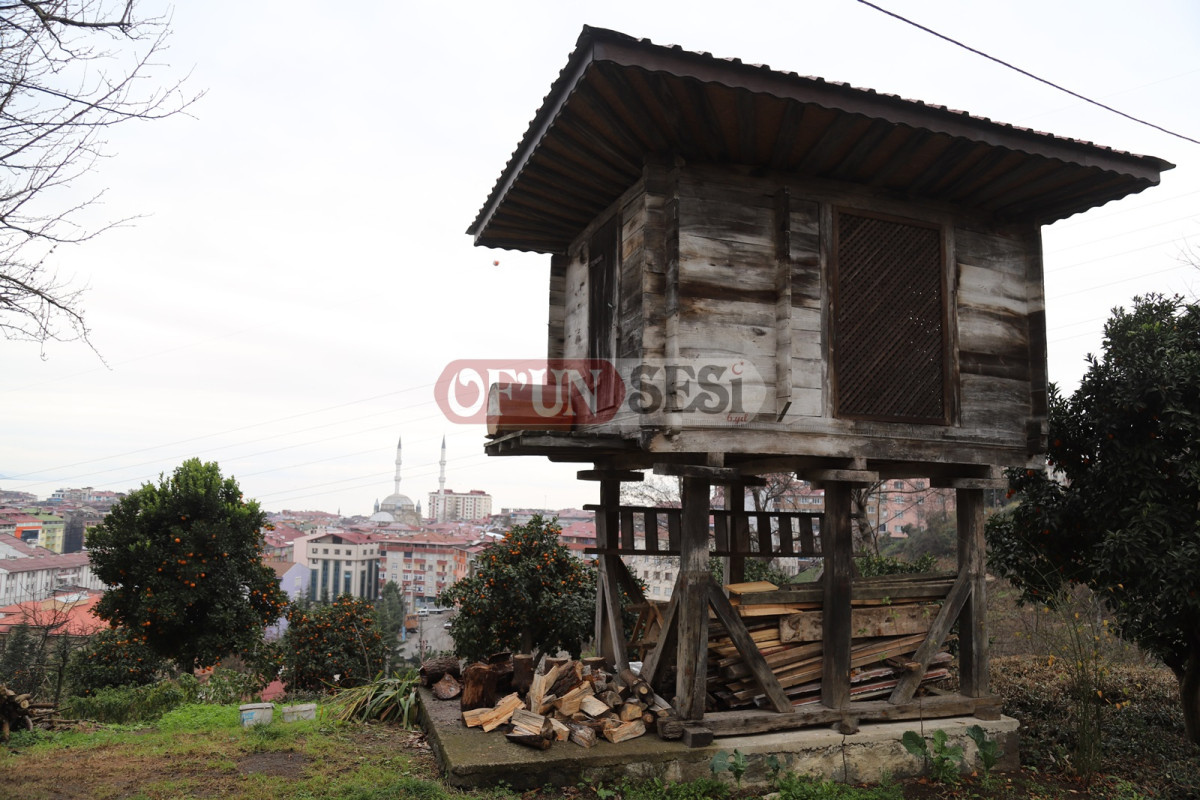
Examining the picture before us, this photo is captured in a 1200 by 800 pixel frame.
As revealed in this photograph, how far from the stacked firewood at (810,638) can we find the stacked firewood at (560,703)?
2.42ft

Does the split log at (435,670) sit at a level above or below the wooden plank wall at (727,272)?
below

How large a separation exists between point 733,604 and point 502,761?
246cm

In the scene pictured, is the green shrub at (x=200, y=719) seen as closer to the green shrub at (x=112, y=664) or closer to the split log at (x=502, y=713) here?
the split log at (x=502, y=713)

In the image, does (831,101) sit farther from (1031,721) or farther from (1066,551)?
(1031,721)

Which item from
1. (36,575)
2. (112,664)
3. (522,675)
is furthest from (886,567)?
(36,575)

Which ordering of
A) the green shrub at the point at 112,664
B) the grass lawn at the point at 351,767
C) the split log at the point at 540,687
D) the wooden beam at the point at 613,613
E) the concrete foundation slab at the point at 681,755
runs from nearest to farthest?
the grass lawn at the point at 351,767 → the concrete foundation slab at the point at 681,755 → the split log at the point at 540,687 → the wooden beam at the point at 613,613 → the green shrub at the point at 112,664

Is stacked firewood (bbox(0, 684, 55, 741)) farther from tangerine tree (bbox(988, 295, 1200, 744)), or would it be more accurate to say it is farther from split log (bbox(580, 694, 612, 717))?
tangerine tree (bbox(988, 295, 1200, 744))

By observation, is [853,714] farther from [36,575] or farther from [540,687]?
[36,575]

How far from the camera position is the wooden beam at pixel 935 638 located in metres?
7.03

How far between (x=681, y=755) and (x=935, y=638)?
2862mm

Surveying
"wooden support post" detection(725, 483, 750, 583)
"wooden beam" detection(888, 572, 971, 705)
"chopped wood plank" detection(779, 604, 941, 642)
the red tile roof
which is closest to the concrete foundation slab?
"wooden beam" detection(888, 572, 971, 705)

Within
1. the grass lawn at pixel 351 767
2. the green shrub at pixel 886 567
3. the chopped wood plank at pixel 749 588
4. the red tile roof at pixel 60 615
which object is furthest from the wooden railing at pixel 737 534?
the red tile roof at pixel 60 615

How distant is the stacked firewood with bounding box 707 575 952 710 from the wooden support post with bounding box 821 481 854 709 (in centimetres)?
18

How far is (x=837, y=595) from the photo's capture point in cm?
677
